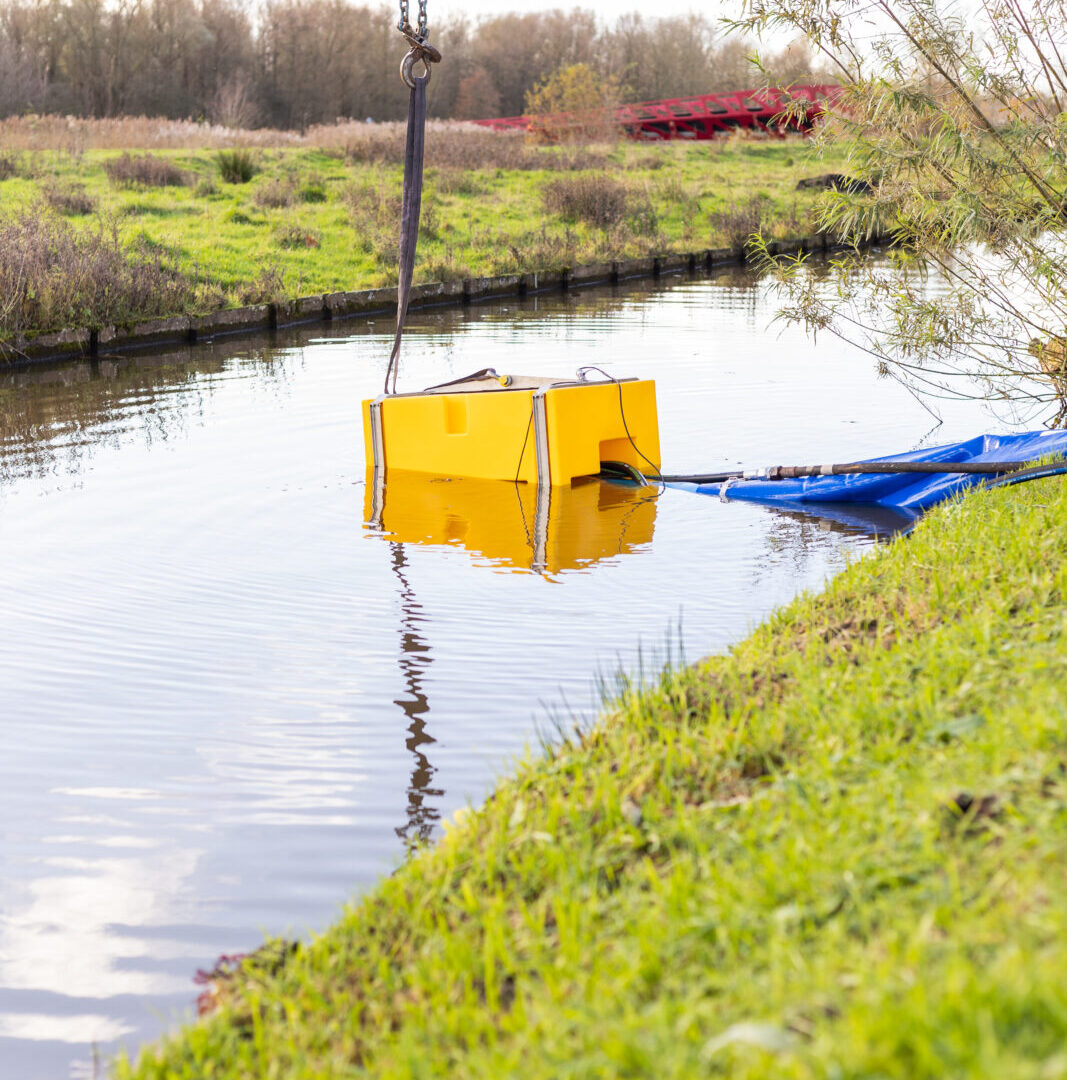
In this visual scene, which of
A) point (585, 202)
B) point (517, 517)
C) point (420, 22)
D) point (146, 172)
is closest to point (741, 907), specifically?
point (420, 22)

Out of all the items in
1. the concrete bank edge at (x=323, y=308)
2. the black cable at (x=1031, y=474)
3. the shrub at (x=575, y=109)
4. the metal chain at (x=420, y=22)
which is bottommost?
the black cable at (x=1031, y=474)

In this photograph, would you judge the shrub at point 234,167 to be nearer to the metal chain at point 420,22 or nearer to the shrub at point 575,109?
the shrub at point 575,109

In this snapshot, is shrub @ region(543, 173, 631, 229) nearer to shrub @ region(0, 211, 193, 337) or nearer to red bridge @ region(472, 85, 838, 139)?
shrub @ region(0, 211, 193, 337)

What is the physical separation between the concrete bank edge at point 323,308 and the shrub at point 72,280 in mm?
199

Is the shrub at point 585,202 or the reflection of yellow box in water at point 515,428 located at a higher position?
the shrub at point 585,202

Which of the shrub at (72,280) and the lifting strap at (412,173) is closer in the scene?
the lifting strap at (412,173)

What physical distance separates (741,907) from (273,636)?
3.39 metres

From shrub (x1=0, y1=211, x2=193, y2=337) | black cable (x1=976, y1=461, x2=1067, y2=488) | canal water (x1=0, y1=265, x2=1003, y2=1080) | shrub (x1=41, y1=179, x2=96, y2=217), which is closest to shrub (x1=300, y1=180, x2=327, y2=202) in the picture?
shrub (x1=41, y1=179, x2=96, y2=217)

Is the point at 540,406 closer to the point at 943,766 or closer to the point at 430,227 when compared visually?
the point at 943,766

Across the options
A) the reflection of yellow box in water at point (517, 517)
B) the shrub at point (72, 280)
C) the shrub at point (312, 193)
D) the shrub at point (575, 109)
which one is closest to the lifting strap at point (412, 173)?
the reflection of yellow box in water at point (517, 517)

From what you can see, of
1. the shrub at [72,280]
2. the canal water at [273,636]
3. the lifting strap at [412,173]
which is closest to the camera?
the canal water at [273,636]

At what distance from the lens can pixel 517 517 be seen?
23.2 ft

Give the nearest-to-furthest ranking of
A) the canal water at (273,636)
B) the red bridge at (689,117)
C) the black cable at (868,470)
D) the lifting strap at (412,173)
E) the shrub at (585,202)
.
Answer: the canal water at (273,636)
the lifting strap at (412,173)
the black cable at (868,470)
the shrub at (585,202)
the red bridge at (689,117)

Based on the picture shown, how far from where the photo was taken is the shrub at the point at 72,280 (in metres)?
13.0
